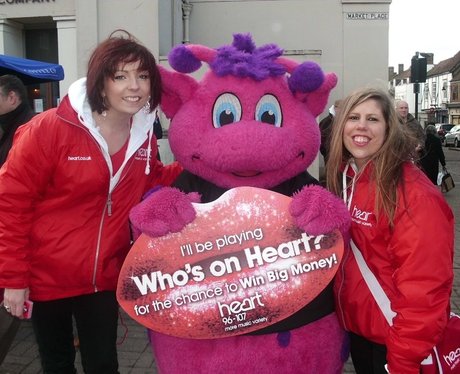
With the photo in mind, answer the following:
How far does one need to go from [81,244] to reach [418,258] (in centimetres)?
144

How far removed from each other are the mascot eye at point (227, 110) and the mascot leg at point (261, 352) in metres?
0.90

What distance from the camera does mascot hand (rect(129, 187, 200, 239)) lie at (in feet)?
6.42

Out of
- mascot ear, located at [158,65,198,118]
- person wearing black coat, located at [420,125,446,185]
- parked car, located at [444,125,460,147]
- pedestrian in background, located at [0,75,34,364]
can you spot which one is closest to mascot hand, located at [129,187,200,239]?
mascot ear, located at [158,65,198,118]

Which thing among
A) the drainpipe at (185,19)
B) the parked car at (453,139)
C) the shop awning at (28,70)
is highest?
the drainpipe at (185,19)

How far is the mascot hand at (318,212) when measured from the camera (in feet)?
6.44

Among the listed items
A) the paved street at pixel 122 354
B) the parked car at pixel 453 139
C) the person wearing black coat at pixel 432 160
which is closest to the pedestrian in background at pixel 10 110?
the paved street at pixel 122 354

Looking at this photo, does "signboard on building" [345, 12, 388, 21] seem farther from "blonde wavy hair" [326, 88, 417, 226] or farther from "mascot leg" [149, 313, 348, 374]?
"mascot leg" [149, 313, 348, 374]

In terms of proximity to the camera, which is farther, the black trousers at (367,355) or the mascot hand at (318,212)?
the black trousers at (367,355)

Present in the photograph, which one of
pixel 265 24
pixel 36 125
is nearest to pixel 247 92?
pixel 36 125

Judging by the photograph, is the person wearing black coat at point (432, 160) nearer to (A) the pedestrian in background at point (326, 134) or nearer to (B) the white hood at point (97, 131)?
(A) the pedestrian in background at point (326, 134)

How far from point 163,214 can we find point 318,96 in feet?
2.91

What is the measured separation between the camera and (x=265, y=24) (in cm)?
1139

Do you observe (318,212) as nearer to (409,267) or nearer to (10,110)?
(409,267)

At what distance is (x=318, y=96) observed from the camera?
226 centimetres
